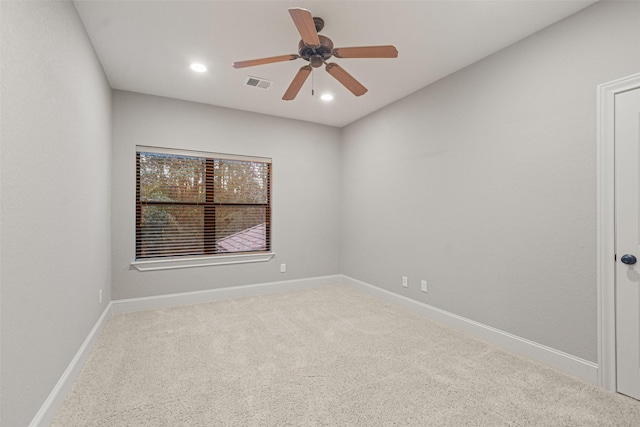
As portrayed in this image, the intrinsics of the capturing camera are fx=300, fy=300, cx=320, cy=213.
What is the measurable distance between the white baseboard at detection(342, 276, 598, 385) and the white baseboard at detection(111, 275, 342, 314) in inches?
55.0

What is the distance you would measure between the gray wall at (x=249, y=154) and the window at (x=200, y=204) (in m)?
0.13

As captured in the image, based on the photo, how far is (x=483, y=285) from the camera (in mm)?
2881

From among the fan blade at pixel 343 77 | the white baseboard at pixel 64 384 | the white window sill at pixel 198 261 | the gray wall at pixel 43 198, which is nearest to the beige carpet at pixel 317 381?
the white baseboard at pixel 64 384

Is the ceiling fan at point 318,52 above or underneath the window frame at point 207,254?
above

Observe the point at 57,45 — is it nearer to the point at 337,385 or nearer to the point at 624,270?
the point at 337,385

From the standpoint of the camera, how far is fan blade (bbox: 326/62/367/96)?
231 centimetres

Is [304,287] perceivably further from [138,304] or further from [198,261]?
[138,304]

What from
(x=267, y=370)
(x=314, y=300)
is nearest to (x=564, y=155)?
(x=267, y=370)

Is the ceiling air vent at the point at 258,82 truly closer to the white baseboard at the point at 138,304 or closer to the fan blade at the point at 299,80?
the fan blade at the point at 299,80

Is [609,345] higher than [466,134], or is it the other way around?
[466,134]

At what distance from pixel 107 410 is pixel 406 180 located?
3511 millimetres

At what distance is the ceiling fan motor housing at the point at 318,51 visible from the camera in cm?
222

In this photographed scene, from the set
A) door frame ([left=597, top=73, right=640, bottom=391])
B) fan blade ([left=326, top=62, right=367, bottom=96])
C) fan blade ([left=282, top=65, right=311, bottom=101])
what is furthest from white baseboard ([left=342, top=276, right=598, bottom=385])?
fan blade ([left=282, top=65, right=311, bottom=101])

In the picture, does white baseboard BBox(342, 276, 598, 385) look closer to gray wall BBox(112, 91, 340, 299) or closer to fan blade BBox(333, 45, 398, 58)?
gray wall BBox(112, 91, 340, 299)
